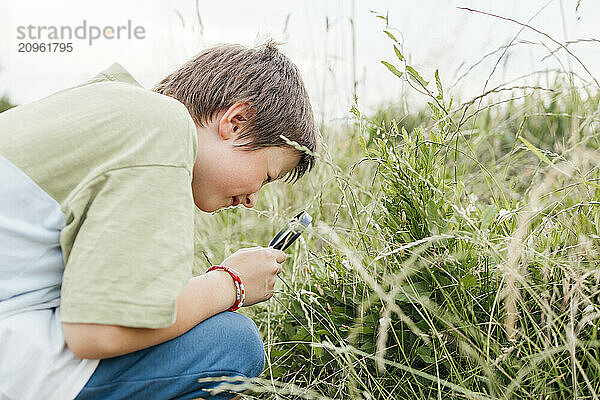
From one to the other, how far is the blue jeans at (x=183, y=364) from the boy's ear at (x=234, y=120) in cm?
39

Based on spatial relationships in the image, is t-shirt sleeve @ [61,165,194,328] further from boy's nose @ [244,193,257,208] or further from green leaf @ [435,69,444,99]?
green leaf @ [435,69,444,99]

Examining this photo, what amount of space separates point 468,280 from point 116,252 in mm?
691

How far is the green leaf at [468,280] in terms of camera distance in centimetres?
125

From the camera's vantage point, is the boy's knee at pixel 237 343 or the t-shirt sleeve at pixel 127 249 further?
the boy's knee at pixel 237 343

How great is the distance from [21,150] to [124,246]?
0.97ft

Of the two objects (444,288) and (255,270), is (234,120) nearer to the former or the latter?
(255,270)

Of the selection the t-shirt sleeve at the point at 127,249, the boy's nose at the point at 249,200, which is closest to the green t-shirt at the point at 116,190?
the t-shirt sleeve at the point at 127,249

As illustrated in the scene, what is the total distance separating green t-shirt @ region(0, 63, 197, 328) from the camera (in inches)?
38.0

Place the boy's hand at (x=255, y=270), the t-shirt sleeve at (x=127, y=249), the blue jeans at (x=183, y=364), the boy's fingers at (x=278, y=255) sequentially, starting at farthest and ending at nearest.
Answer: the boy's fingers at (x=278, y=255) → the boy's hand at (x=255, y=270) → the blue jeans at (x=183, y=364) → the t-shirt sleeve at (x=127, y=249)

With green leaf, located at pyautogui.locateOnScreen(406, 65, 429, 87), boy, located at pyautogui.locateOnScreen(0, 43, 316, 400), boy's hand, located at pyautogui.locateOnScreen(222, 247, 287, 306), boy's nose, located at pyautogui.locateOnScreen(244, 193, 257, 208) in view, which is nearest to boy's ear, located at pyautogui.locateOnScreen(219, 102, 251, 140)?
boy, located at pyautogui.locateOnScreen(0, 43, 316, 400)

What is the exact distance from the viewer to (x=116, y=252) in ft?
3.18

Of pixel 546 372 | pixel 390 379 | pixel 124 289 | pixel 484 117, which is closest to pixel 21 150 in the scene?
pixel 124 289

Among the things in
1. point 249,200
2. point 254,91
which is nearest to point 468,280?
point 249,200

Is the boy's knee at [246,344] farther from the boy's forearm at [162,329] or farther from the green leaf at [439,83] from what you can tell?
the green leaf at [439,83]
